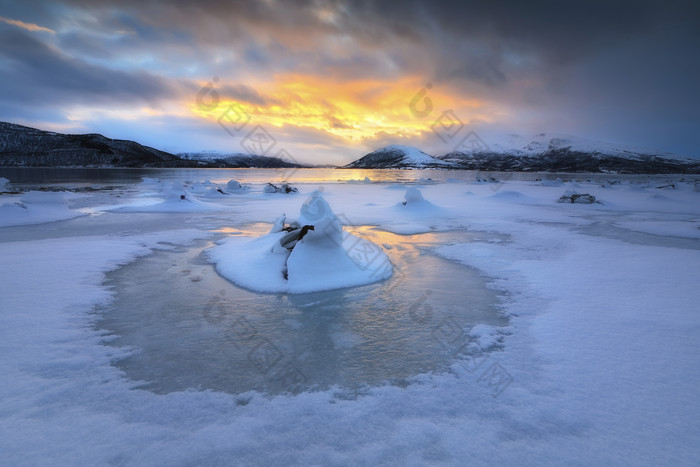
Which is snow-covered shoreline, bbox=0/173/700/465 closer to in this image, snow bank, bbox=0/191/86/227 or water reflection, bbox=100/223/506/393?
water reflection, bbox=100/223/506/393

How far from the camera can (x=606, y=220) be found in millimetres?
14492

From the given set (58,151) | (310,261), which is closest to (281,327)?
(310,261)

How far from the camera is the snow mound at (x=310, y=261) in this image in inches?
240

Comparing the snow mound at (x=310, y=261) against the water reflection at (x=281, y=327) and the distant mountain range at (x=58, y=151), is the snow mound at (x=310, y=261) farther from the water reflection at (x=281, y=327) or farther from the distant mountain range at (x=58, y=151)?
the distant mountain range at (x=58, y=151)

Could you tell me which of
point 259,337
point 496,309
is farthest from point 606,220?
point 259,337

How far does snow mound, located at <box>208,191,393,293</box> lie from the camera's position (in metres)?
6.10

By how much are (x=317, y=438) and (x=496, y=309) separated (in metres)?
3.58

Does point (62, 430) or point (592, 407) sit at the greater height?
point (592, 407)

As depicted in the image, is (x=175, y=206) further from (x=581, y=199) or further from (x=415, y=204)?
(x=581, y=199)

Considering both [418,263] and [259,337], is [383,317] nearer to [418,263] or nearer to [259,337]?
[259,337]

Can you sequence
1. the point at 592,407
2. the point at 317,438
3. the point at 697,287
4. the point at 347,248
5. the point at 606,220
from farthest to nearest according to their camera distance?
the point at 606,220 < the point at 347,248 < the point at 697,287 < the point at 592,407 < the point at 317,438

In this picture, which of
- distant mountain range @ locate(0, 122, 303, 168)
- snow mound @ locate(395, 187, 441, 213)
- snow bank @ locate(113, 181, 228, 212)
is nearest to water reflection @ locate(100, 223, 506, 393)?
snow mound @ locate(395, 187, 441, 213)

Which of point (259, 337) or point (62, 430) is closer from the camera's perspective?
point (62, 430)

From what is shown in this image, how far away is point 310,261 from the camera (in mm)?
6453
